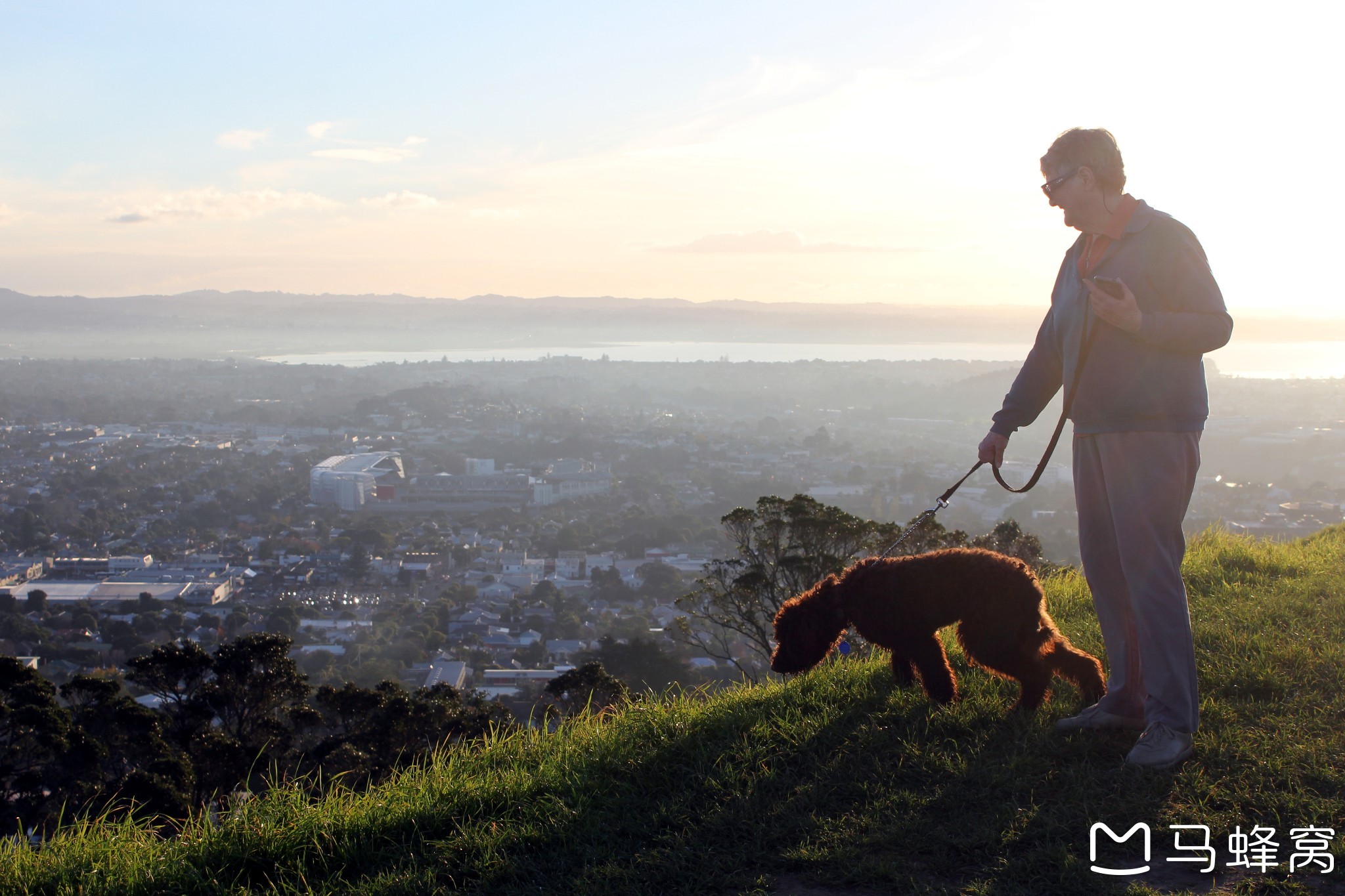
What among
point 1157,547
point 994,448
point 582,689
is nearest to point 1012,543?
point 582,689

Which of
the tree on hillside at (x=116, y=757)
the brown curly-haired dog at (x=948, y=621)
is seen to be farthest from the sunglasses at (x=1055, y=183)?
the tree on hillside at (x=116, y=757)

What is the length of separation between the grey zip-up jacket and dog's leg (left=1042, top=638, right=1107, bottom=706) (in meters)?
0.93

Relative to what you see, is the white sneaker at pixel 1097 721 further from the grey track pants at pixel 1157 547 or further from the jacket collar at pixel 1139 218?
the jacket collar at pixel 1139 218

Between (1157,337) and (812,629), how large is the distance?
1.68 m

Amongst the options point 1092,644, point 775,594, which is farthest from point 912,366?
point 1092,644

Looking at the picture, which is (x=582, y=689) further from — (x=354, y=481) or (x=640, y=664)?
(x=354, y=481)

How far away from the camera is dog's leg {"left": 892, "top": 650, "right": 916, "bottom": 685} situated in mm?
3855

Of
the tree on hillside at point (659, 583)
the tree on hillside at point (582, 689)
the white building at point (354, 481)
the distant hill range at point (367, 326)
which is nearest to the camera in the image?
the tree on hillside at point (582, 689)

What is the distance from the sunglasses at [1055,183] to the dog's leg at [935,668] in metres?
1.66

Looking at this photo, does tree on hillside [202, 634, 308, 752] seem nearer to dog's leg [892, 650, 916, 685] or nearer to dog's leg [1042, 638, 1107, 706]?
dog's leg [892, 650, 916, 685]

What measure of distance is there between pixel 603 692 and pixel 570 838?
199 inches

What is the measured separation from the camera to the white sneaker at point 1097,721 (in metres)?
3.24

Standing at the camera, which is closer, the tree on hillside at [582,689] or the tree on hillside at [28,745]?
the tree on hillside at [28,745]

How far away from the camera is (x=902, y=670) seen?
3867mm
